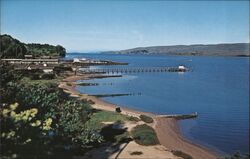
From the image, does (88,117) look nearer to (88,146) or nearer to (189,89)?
(88,146)

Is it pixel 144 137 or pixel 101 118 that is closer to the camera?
pixel 144 137

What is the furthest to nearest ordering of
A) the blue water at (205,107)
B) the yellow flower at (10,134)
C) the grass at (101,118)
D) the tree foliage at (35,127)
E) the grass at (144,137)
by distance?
the blue water at (205,107) < the grass at (101,118) < the grass at (144,137) < the tree foliage at (35,127) < the yellow flower at (10,134)

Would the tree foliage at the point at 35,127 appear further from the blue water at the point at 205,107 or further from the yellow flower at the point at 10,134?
the blue water at the point at 205,107

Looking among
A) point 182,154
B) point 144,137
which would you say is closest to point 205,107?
point 144,137

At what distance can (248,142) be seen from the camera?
42.3 metres

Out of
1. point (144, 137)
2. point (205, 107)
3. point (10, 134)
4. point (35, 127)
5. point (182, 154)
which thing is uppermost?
point (10, 134)

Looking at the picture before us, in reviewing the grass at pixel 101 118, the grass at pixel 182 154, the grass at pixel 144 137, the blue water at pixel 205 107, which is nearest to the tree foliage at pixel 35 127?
the grass at pixel 101 118

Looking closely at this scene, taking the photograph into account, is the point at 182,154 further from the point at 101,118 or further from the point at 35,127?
the point at 35,127

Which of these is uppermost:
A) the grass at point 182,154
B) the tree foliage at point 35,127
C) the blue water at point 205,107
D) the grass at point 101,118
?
the tree foliage at point 35,127

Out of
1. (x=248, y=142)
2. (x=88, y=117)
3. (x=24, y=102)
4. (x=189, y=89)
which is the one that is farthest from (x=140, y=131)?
(x=189, y=89)

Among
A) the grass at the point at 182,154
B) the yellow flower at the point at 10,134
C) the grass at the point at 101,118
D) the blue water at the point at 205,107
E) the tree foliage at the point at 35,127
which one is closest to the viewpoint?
the yellow flower at the point at 10,134

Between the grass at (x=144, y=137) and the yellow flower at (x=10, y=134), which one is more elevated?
the yellow flower at (x=10, y=134)

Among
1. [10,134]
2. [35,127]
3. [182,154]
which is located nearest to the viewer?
[10,134]

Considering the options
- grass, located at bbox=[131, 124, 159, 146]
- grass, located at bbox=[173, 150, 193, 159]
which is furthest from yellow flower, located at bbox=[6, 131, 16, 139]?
grass, located at bbox=[131, 124, 159, 146]
